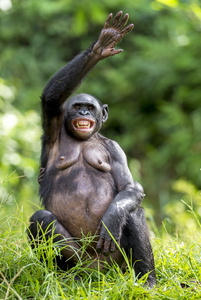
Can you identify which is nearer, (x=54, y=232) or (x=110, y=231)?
(x=110, y=231)

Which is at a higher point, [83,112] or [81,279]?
[83,112]

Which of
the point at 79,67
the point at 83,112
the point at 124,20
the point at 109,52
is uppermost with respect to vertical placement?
the point at 124,20

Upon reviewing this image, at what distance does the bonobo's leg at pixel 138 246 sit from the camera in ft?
13.7

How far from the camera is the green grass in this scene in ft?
11.6

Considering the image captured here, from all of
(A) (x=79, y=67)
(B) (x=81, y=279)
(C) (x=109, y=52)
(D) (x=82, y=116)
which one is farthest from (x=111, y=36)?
(B) (x=81, y=279)

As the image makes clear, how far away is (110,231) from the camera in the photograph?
4.03 meters

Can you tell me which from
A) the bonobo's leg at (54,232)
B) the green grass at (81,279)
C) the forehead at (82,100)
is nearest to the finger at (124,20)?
the forehead at (82,100)

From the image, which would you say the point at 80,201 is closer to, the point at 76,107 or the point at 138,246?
the point at 138,246

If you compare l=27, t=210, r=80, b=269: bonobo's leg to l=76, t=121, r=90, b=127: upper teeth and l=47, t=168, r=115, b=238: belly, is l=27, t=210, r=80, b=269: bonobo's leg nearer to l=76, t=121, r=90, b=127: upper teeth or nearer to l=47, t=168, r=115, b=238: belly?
l=47, t=168, r=115, b=238: belly

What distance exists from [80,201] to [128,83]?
277 inches

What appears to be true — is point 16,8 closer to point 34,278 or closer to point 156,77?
point 156,77

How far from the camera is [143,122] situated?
1145 centimetres

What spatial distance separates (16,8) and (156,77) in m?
4.18

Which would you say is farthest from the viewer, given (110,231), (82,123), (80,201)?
(82,123)
